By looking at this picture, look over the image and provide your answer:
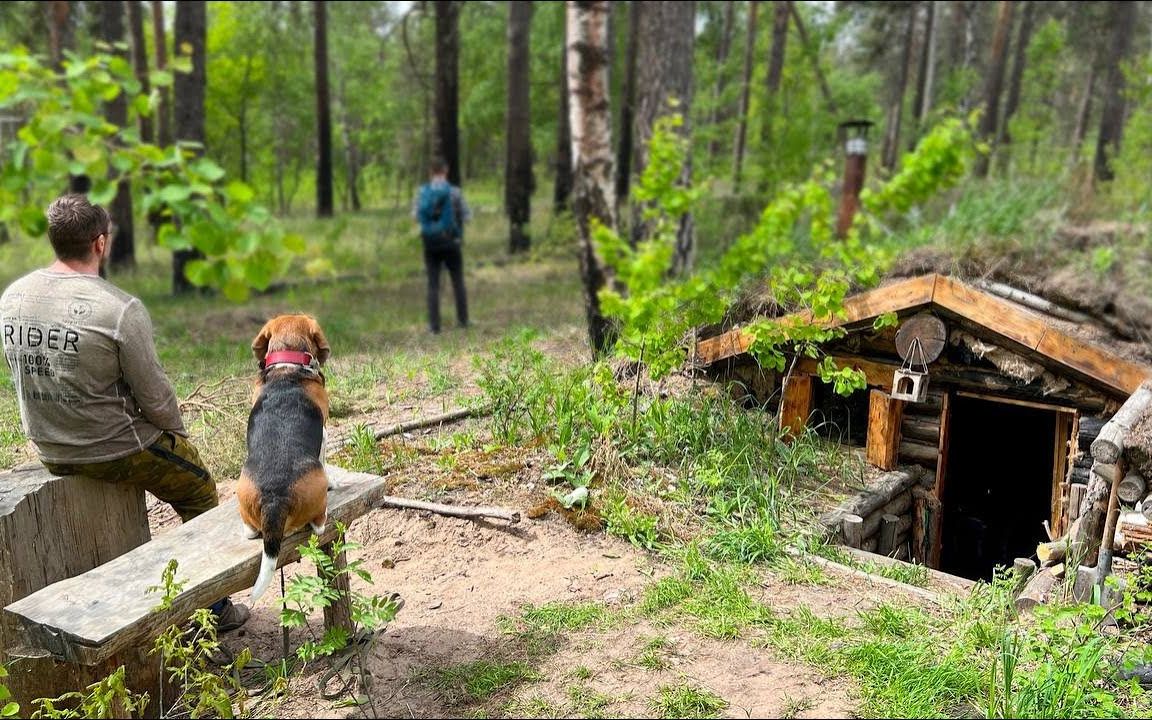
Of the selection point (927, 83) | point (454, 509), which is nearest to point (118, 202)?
point (454, 509)

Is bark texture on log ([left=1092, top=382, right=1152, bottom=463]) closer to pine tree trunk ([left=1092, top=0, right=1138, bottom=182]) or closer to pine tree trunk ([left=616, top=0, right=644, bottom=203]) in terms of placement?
pine tree trunk ([left=616, top=0, right=644, bottom=203])

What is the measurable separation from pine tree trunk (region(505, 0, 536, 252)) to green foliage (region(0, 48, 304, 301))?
16022 mm

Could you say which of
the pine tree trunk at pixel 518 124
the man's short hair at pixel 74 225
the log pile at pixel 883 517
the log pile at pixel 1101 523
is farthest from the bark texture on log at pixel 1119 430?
the pine tree trunk at pixel 518 124

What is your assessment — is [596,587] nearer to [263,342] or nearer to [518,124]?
[263,342]

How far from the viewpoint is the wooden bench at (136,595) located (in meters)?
3.14

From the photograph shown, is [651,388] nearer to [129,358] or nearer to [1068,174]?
[129,358]

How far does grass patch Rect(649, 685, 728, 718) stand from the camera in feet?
11.8

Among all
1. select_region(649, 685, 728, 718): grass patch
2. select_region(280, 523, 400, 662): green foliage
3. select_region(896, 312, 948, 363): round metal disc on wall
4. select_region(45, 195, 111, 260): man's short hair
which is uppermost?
select_region(45, 195, 111, 260): man's short hair

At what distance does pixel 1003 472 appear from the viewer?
413 inches

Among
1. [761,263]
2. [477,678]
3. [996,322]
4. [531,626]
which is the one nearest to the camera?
[477,678]

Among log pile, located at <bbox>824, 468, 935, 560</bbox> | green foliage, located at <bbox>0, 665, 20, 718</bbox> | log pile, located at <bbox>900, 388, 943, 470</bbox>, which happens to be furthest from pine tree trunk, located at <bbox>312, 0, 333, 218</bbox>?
green foliage, located at <bbox>0, 665, 20, 718</bbox>

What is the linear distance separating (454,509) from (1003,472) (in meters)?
7.71

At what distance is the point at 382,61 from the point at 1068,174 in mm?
25669

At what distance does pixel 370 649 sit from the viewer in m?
3.97
